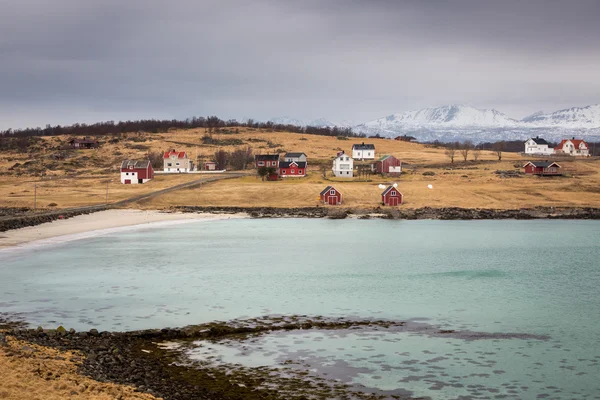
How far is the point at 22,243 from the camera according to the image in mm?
54719

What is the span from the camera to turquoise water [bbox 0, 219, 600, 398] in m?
23.0

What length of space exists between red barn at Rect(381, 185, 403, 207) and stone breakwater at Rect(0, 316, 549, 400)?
57314 mm

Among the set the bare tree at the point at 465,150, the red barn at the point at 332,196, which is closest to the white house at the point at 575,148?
the bare tree at the point at 465,150

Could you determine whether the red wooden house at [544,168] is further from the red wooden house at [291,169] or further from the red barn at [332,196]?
the red barn at [332,196]

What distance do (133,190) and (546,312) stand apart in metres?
78.1

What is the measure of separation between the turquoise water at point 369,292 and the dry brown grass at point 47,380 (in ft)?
18.8

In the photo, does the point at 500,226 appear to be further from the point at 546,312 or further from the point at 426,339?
the point at 426,339

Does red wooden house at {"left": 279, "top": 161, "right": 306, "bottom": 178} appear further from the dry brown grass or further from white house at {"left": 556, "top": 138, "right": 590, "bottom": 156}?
the dry brown grass

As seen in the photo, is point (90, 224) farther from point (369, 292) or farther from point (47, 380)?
point (47, 380)

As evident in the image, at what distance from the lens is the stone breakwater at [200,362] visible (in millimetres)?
19562

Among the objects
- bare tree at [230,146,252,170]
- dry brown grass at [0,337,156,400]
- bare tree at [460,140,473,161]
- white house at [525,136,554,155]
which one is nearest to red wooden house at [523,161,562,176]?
bare tree at [460,140,473,161]

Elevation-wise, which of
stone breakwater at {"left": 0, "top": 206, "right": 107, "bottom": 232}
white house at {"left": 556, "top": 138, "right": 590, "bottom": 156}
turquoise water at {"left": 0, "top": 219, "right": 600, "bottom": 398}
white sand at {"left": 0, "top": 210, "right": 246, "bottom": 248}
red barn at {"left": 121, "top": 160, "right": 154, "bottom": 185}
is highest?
white house at {"left": 556, "top": 138, "right": 590, "bottom": 156}

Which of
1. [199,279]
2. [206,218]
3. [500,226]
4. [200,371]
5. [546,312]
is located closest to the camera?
[200,371]

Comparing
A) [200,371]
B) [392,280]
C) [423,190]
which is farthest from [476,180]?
[200,371]
